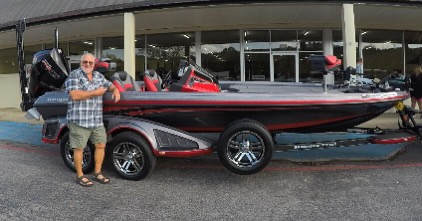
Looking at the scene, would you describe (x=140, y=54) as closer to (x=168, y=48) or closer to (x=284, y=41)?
(x=168, y=48)

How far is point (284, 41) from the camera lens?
13.9 m

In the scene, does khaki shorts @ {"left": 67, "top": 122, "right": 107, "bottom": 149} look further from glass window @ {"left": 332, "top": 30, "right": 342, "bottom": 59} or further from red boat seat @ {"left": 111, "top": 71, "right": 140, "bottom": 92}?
glass window @ {"left": 332, "top": 30, "right": 342, "bottom": 59}

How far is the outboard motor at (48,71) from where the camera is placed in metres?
5.76

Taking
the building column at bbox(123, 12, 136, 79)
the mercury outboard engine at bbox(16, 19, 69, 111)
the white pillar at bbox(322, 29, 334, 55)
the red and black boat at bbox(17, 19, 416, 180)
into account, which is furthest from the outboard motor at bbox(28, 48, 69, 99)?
the white pillar at bbox(322, 29, 334, 55)

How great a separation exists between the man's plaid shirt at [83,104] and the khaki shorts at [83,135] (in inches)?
2.6

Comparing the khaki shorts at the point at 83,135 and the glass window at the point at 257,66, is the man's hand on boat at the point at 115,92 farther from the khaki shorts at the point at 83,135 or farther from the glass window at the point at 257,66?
the glass window at the point at 257,66

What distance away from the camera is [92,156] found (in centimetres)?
507

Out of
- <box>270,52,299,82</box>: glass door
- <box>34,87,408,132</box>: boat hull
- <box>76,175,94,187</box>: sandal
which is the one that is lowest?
<box>76,175,94,187</box>: sandal

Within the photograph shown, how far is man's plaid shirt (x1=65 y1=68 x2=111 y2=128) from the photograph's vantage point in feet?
14.8

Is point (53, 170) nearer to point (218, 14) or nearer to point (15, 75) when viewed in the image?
point (218, 14)

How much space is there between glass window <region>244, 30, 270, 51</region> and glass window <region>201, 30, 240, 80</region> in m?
0.38

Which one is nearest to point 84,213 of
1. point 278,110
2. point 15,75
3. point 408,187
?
point 278,110

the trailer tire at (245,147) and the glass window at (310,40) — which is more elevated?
the glass window at (310,40)

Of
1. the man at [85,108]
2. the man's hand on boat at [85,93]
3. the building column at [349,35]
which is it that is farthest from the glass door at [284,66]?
the man's hand on boat at [85,93]
